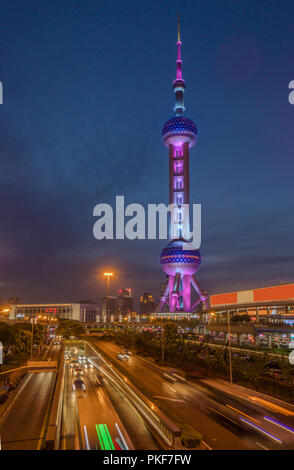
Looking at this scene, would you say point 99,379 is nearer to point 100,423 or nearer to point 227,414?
point 100,423

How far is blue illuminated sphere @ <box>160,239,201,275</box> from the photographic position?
146625 mm

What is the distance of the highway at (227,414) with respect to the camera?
62.3ft

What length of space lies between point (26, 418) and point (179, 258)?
123m

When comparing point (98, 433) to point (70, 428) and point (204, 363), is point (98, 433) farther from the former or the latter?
point (204, 363)

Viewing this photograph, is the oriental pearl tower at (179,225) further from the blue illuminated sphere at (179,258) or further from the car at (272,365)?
the car at (272,365)

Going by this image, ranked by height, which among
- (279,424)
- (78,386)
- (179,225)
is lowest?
(78,386)

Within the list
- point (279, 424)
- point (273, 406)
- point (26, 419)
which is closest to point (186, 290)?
point (273, 406)

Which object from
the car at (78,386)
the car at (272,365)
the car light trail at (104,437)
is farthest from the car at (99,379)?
the car at (272,365)

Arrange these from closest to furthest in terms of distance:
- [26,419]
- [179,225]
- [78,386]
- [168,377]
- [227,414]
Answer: [227,414] → [26,419] → [78,386] → [168,377] → [179,225]

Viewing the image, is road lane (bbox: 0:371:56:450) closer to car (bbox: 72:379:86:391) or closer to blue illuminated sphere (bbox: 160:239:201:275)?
car (bbox: 72:379:86:391)

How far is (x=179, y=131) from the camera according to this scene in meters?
151

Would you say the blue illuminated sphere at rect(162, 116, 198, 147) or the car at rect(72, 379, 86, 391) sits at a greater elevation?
the blue illuminated sphere at rect(162, 116, 198, 147)

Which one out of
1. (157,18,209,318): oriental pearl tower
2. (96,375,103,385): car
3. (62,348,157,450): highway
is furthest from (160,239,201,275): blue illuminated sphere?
(62,348,157,450): highway

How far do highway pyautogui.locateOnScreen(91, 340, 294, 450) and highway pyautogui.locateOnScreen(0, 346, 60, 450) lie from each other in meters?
8.05
